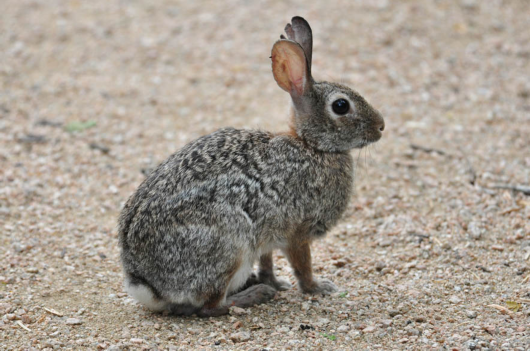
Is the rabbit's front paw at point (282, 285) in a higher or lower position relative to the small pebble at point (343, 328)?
higher

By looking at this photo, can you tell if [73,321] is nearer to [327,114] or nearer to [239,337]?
[239,337]

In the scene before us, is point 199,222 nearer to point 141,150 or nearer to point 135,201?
point 135,201

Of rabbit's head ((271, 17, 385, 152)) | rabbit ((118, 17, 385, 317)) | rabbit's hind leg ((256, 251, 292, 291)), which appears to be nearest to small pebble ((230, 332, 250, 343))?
rabbit ((118, 17, 385, 317))

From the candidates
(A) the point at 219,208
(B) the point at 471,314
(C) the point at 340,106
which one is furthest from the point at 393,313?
(C) the point at 340,106

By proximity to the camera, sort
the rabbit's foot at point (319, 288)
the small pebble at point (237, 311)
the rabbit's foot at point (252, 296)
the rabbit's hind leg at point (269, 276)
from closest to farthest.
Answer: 1. the small pebble at point (237, 311)
2. the rabbit's foot at point (252, 296)
3. the rabbit's foot at point (319, 288)
4. the rabbit's hind leg at point (269, 276)

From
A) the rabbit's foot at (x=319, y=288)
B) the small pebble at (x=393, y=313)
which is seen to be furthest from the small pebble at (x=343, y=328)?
the rabbit's foot at (x=319, y=288)

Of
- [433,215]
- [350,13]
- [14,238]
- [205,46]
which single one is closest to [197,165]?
[14,238]

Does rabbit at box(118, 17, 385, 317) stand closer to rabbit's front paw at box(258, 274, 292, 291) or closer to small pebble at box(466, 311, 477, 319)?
rabbit's front paw at box(258, 274, 292, 291)

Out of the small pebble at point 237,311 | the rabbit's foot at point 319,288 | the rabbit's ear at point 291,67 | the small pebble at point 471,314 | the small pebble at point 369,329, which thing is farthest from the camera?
the rabbit's foot at point 319,288

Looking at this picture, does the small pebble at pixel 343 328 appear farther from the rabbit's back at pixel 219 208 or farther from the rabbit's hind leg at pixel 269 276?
the rabbit's hind leg at pixel 269 276
